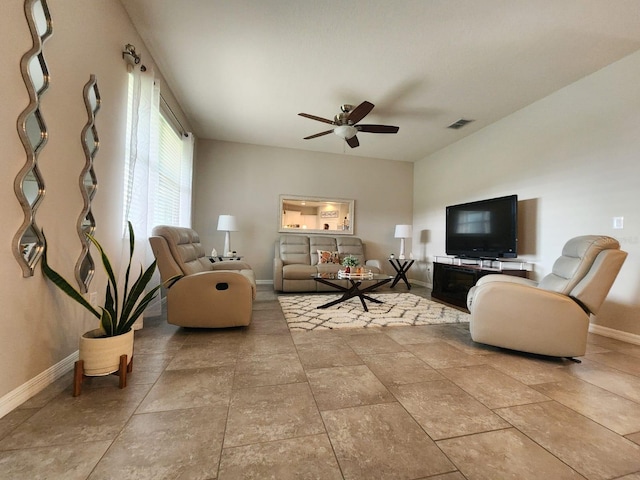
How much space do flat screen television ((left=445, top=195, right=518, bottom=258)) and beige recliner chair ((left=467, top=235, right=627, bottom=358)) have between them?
50.0 inches

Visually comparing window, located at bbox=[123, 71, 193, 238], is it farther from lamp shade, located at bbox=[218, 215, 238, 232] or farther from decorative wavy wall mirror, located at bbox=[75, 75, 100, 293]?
lamp shade, located at bbox=[218, 215, 238, 232]

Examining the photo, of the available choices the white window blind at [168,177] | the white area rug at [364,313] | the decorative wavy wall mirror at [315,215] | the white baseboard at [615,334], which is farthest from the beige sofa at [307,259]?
the white baseboard at [615,334]

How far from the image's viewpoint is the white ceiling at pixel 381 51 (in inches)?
79.3

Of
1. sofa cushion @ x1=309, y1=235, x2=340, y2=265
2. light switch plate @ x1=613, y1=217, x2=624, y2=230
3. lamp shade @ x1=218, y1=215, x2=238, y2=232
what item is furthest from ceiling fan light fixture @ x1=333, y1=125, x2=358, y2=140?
light switch plate @ x1=613, y1=217, x2=624, y2=230

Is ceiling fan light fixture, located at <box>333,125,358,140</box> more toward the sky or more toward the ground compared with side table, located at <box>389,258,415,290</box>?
more toward the sky

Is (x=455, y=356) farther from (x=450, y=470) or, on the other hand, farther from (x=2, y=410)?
(x=2, y=410)

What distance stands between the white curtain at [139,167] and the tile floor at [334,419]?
0.89 metres

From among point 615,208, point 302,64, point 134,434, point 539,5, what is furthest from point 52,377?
point 615,208

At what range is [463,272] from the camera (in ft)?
11.6

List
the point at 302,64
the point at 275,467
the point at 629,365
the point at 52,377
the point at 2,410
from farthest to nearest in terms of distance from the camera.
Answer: the point at 302,64
the point at 629,365
the point at 52,377
the point at 2,410
the point at 275,467

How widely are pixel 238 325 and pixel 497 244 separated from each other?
3343 mm

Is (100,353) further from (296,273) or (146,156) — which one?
(296,273)

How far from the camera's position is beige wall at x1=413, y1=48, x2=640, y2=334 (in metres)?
2.41

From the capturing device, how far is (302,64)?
8.75ft
